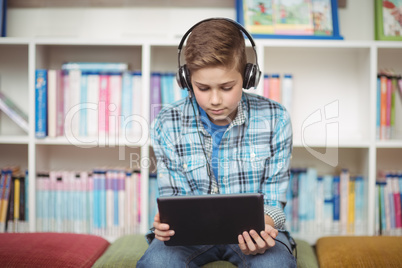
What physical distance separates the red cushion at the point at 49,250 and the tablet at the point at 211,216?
413 millimetres

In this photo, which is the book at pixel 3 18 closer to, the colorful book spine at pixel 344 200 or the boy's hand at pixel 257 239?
the boy's hand at pixel 257 239

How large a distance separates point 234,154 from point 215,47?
0.37 m

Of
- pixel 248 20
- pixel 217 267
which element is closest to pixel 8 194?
pixel 217 267

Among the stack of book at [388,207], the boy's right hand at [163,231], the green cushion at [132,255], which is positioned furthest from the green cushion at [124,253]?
the stack of book at [388,207]

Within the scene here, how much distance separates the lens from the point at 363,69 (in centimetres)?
180

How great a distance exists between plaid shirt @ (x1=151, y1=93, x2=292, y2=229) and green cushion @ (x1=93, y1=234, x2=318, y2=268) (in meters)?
0.23

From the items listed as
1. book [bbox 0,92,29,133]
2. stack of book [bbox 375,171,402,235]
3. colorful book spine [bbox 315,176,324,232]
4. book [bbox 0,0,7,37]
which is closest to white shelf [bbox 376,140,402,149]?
stack of book [bbox 375,171,402,235]

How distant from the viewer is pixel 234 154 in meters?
1.30

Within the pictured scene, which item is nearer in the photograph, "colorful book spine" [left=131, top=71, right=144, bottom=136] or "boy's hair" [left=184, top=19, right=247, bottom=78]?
"boy's hair" [left=184, top=19, right=247, bottom=78]

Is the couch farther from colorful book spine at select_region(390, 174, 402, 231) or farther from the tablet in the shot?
colorful book spine at select_region(390, 174, 402, 231)

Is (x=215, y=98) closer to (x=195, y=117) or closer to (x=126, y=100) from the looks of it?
(x=195, y=117)

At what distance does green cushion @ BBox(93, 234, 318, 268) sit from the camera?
1.24m

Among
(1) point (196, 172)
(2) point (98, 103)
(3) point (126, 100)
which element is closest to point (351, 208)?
(1) point (196, 172)

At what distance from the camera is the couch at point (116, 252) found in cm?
121
